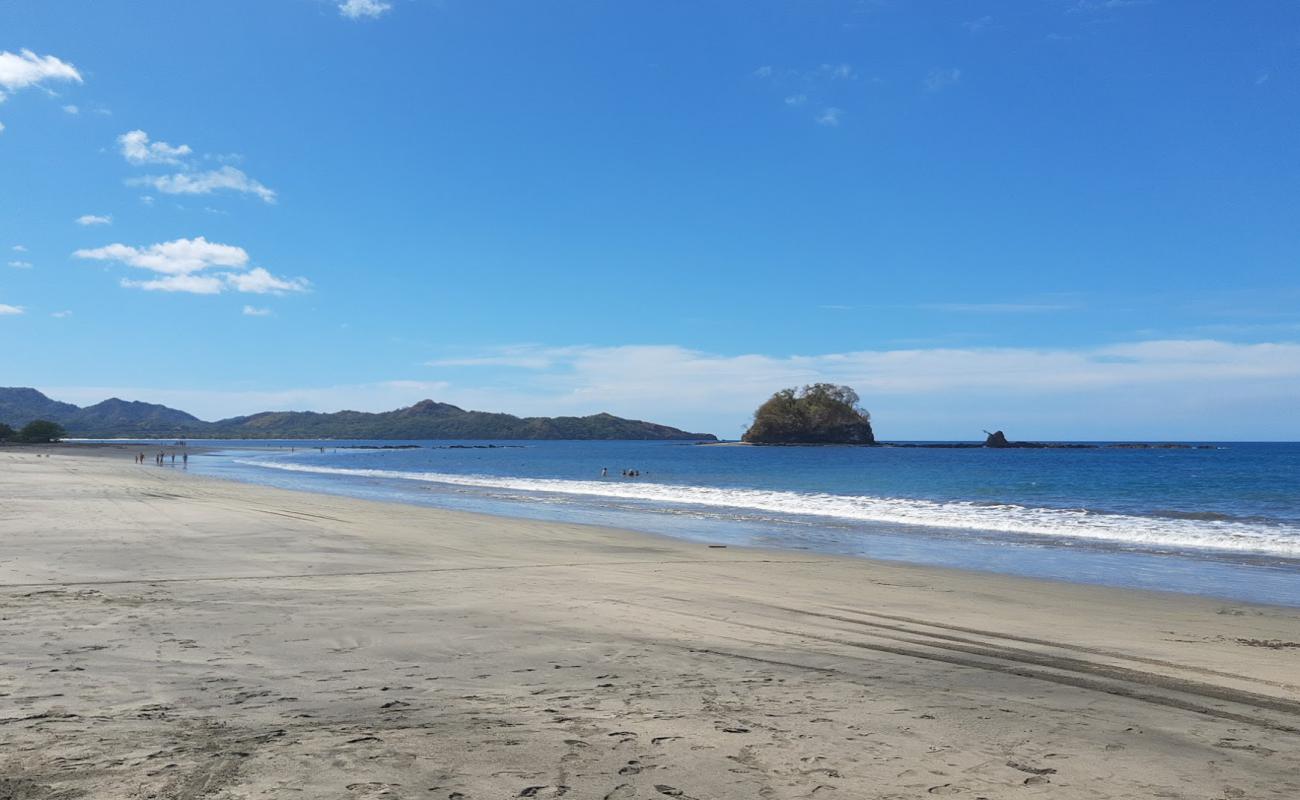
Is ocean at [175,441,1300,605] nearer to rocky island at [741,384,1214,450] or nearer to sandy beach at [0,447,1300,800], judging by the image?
sandy beach at [0,447,1300,800]

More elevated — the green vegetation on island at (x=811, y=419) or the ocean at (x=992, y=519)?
the green vegetation on island at (x=811, y=419)

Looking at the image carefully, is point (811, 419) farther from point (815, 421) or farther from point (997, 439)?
point (997, 439)

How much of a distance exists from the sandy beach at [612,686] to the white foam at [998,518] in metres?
9.86

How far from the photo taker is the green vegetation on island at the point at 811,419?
6590 inches

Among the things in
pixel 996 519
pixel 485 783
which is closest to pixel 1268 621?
pixel 485 783

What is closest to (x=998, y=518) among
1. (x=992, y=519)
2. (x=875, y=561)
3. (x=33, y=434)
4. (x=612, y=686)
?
(x=992, y=519)

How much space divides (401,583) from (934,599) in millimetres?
7605

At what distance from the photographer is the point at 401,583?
36.8ft

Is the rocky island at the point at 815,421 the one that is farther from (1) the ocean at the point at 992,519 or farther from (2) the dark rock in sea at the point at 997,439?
(1) the ocean at the point at 992,519

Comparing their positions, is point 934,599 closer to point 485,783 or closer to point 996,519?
point 485,783

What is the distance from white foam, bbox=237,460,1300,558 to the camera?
67.1ft

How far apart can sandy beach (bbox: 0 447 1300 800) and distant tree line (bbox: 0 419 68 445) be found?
431ft

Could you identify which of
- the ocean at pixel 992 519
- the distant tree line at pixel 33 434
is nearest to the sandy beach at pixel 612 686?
the ocean at pixel 992 519

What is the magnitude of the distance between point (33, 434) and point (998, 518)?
138912mm
